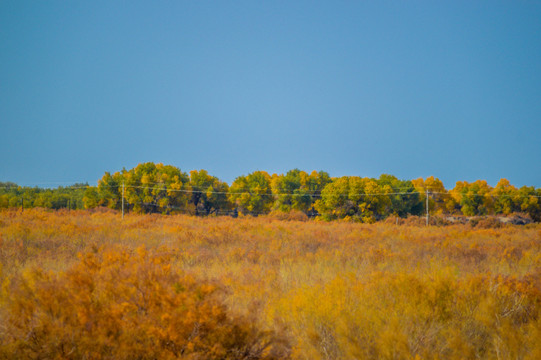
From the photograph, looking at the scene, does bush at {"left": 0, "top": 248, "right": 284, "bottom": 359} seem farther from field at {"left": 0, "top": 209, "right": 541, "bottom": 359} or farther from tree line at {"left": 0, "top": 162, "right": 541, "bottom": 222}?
tree line at {"left": 0, "top": 162, "right": 541, "bottom": 222}

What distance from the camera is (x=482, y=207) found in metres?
77.6

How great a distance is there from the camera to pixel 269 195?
7031 cm

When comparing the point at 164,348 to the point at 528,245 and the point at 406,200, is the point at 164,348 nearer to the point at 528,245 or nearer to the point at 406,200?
the point at 528,245

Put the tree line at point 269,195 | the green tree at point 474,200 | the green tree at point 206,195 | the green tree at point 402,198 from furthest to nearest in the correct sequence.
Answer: the green tree at point 474,200 → the green tree at point 206,195 → the green tree at point 402,198 → the tree line at point 269,195

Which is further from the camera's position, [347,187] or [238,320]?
[347,187]

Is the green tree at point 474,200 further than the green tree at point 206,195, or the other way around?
the green tree at point 474,200

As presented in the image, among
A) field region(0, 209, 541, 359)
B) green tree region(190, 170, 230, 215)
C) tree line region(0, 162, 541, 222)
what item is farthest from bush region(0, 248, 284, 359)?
green tree region(190, 170, 230, 215)

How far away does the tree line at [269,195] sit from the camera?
179 ft

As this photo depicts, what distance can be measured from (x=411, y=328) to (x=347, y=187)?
51.2 meters

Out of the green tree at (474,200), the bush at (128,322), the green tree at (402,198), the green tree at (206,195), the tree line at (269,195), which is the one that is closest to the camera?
the bush at (128,322)

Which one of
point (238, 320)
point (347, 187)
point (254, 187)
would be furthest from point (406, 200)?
point (238, 320)

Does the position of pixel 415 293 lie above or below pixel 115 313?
below

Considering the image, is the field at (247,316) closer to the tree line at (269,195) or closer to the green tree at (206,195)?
the tree line at (269,195)

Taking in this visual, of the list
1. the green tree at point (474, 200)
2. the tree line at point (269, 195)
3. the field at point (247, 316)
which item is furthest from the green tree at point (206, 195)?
the field at point (247, 316)
